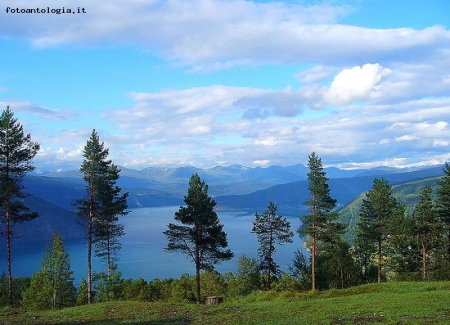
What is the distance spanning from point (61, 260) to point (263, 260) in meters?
26.9

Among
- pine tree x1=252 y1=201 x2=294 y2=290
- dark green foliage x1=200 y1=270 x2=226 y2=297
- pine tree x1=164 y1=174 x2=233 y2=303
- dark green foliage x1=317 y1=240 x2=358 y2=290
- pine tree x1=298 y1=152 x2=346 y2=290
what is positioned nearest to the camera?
pine tree x1=164 y1=174 x2=233 y2=303

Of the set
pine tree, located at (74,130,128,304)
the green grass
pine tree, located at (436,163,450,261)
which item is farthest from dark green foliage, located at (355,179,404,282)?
pine tree, located at (74,130,128,304)

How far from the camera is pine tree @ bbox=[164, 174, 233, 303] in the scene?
117ft

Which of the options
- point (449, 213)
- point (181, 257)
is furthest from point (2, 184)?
point (181, 257)

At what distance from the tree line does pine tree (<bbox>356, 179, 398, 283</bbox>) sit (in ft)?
0.39

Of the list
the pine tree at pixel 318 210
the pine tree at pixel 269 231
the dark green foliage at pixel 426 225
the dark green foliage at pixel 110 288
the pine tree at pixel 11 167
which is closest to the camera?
the pine tree at pixel 11 167

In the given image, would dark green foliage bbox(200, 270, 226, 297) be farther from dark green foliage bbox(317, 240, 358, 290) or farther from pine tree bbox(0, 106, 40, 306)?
pine tree bbox(0, 106, 40, 306)

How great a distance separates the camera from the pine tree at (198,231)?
3569 cm

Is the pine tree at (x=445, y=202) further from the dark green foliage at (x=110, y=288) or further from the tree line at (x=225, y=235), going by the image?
the dark green foliage at (x=110, y=288)

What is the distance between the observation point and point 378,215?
45469mm

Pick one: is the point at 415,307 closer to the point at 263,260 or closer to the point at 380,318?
the point at 380,318

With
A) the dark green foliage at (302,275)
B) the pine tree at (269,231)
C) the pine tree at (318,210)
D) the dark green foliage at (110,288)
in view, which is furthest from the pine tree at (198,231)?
the dark green foliage at (302,275)

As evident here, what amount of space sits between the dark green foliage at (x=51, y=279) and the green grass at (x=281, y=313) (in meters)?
25.0

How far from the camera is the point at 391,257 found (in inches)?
1937
